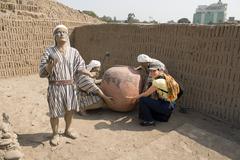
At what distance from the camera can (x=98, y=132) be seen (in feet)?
14.6

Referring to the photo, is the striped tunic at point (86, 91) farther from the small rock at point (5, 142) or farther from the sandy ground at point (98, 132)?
the small rock at point (5, 142)

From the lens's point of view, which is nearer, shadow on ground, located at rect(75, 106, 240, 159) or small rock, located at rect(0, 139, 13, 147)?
small rock, located at rect(0, 139, 13, 147)

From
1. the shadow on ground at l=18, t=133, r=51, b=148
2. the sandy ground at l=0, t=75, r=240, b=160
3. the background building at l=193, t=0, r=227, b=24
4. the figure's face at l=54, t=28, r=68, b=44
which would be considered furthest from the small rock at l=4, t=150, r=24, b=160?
the background building at l=193, t=0, r=227, b=24

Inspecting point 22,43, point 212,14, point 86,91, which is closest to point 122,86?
point 86,91

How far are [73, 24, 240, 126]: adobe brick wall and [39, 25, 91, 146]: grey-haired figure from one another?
221 cm

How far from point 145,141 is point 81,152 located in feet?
3.21

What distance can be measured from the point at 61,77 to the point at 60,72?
7 cm

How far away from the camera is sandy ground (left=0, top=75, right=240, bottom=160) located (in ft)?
12.4

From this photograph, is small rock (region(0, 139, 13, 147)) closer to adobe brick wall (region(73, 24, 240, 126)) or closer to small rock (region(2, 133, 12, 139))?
small rock (region(2, 133, 12, 139))

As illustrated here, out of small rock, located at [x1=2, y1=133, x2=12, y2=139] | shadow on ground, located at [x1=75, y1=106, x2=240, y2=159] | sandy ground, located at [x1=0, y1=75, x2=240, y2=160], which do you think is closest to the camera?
small rock, located at [x1=2, y1=133, x2=12, y2=139]

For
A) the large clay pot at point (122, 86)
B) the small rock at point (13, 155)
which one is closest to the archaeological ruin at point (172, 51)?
the large clay pot at point (122, 86)

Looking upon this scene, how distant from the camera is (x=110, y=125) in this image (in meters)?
4.70

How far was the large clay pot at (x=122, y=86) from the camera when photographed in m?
4.94

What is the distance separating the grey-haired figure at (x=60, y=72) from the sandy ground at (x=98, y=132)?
314 mm
